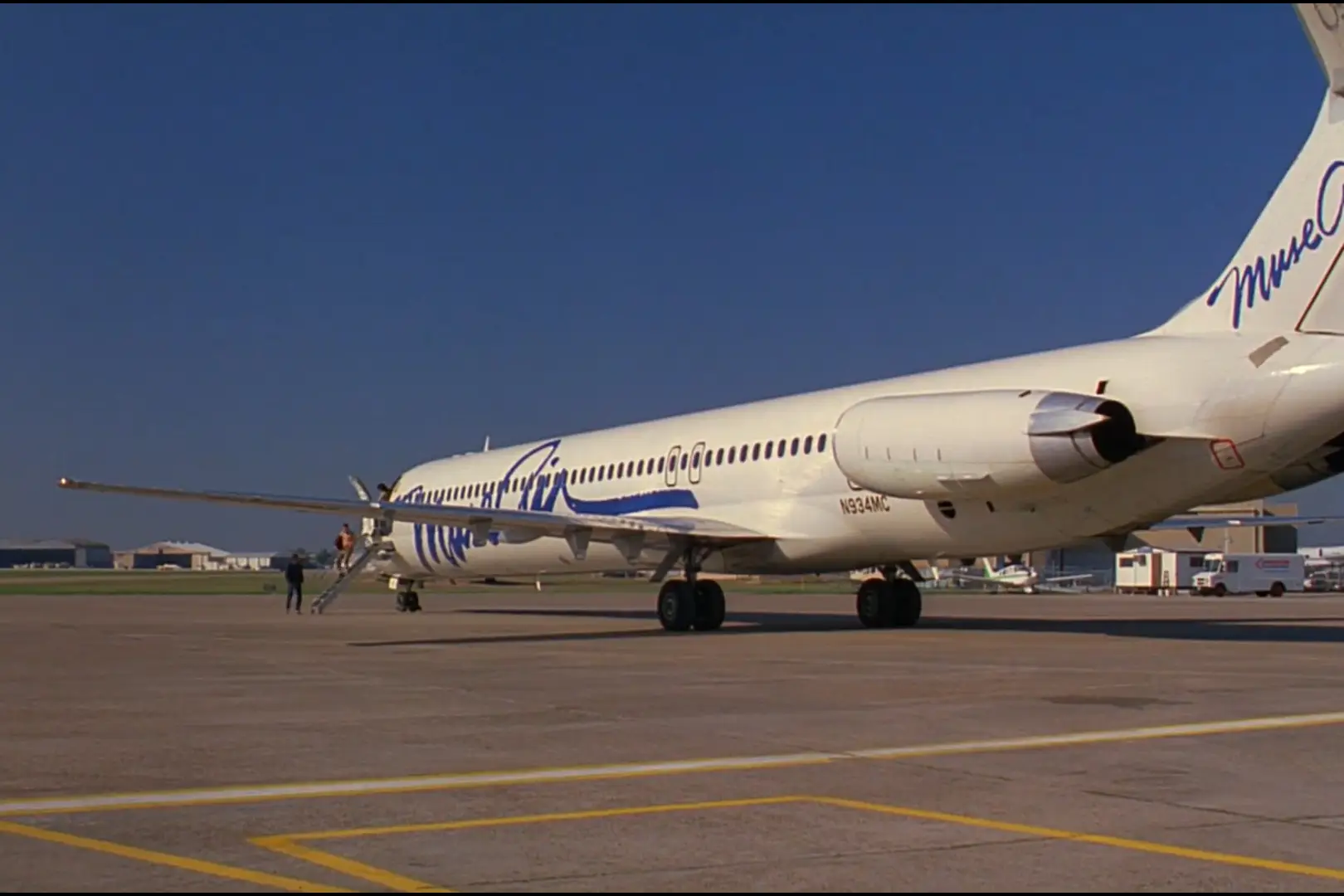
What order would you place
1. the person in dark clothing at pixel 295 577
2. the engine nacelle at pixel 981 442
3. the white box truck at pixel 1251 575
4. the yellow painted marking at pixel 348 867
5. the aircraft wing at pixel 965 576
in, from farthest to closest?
the aircraft wing at pixel 965 576 < the white box truck at pixel 1251 575 < the person in dark clothing at pixel 295 577 < the engine nacelle at pixel 981 442 < the yellow painted marking at pixel 348 867

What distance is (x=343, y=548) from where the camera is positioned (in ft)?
137

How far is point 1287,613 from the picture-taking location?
119 ft

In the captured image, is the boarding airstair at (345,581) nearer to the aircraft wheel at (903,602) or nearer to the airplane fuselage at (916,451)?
the airplane fuselage at (916,451)

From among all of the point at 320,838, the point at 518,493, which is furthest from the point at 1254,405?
the point at 518,493

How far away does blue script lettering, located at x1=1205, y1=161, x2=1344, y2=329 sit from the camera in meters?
18.8

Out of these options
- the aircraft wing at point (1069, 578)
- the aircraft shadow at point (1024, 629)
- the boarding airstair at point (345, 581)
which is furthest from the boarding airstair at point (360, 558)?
the aircraft wing at point (1069, 578)

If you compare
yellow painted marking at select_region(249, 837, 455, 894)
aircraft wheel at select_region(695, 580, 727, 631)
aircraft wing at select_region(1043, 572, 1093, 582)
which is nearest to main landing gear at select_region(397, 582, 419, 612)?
aircraft wheel at select_region(695, 580, 727, 631)

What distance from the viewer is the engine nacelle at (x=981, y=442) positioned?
759 inches

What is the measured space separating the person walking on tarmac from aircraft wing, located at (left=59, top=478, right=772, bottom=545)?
610 inches

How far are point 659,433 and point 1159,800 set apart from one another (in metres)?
21.9

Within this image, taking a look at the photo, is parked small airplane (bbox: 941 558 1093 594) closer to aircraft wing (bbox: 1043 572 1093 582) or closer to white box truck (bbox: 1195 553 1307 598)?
aircraft wing (bbox: 1043 572 1093 582)

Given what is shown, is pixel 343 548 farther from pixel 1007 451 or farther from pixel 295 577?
pixel 1007 451

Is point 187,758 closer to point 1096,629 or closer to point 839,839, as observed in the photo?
point 839,839

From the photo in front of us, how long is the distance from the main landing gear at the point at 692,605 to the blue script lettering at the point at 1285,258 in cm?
1008
